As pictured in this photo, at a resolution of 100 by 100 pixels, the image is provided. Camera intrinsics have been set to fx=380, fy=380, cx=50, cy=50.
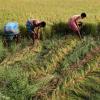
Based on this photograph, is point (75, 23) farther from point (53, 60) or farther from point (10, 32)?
point (10, 32)

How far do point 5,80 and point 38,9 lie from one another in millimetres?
3971

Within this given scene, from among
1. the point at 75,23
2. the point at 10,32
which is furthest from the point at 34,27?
the point at 75,23

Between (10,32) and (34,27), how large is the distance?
0.67 metres

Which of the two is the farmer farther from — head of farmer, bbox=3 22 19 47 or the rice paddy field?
head of farmer, bbox=3 22 19 47

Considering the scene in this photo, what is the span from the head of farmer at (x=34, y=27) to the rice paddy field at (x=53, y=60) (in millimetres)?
208

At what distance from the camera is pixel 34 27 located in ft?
29.4

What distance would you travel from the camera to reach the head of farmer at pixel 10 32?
921cm

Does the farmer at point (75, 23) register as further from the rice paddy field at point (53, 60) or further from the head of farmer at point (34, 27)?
the head of farmer at point (34, 27)

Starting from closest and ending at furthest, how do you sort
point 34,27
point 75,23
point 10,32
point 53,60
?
point 53,60 → point 34,27 → point 75,23 → point 10,32

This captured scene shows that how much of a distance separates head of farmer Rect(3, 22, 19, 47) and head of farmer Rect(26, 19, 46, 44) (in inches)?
12.7

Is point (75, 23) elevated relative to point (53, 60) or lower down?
elevated

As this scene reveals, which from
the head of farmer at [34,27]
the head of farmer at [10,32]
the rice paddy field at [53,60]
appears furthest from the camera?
the head of farmer at [10,32]

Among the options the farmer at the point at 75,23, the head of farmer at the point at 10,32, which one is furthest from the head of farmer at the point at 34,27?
the farmer at the point at 75,23

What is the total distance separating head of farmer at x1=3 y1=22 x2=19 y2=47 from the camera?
9.21 meters
